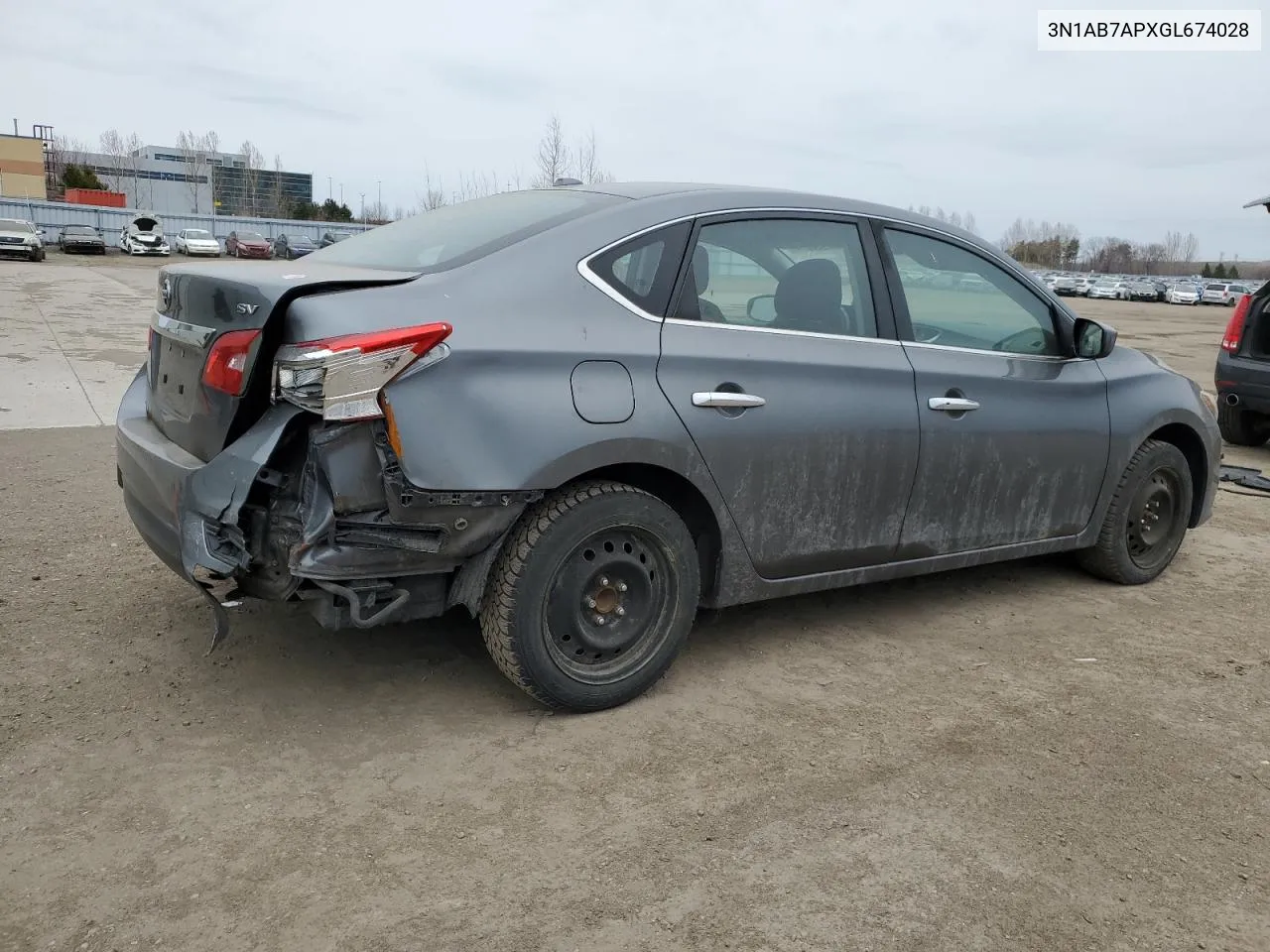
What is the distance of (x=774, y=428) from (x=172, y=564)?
1.97 meters

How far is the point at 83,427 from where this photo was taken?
7613 millimetres

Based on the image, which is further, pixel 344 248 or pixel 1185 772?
pixel 344 248

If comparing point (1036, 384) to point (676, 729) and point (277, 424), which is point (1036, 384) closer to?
point (676, 729)

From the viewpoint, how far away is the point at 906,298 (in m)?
4.04

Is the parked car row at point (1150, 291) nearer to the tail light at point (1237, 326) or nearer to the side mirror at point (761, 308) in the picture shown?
the tail light at point (1237, 326)

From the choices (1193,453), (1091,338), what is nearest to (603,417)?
(1091,338)

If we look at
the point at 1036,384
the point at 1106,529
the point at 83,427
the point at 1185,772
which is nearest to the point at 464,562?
the point at 1185,772

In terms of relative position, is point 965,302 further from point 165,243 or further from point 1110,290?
point 1110,290

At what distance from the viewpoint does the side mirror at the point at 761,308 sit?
12.0 ft

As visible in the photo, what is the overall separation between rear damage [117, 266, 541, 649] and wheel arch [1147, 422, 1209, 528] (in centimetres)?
344

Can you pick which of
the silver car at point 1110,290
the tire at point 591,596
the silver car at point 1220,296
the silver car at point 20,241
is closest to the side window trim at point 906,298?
the tire at point 591,596

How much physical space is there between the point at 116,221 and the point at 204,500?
60.4 metres

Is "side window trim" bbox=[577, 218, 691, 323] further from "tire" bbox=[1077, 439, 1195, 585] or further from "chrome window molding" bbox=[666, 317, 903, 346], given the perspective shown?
"tire" bbox=[1077, 439, 1195, 585]

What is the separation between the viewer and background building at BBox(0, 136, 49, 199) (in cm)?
7756
